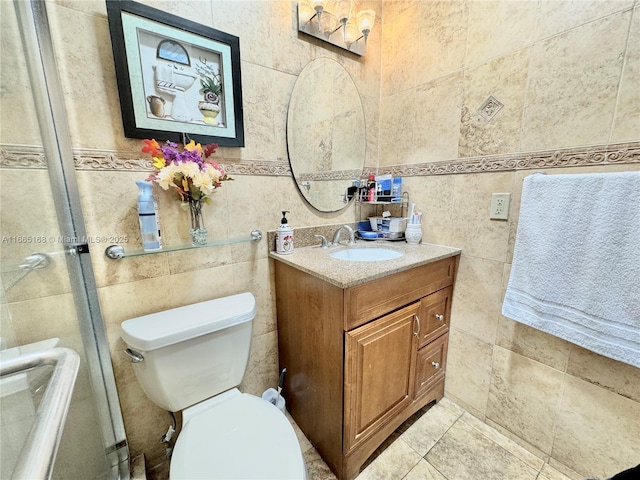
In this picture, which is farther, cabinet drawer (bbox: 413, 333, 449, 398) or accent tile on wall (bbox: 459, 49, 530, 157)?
cabinet drawer (bbox: 413, 333, 449, 398)

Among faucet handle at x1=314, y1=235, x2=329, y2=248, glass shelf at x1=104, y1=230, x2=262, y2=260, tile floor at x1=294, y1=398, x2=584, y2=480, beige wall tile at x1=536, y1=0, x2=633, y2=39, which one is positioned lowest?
tile floor at x1=294, y1=398, x2=584, y2=480

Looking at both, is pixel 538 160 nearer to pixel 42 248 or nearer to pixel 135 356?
pixel 135 356

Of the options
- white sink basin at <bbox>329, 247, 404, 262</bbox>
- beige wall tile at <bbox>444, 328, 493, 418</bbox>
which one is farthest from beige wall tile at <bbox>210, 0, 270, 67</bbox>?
beige wall tile at <bbox>444, 328, 493, 418</bbox>

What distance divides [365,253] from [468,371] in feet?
2.72

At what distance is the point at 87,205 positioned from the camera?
0.88 m

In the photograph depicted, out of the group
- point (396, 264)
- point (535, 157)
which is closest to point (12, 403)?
point (396, 264)

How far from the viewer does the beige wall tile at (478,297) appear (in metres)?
1.22

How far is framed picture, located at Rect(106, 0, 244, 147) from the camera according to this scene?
2.81ft

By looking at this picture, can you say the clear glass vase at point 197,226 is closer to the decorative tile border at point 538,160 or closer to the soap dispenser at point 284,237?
the soap dispenser at point 284,237

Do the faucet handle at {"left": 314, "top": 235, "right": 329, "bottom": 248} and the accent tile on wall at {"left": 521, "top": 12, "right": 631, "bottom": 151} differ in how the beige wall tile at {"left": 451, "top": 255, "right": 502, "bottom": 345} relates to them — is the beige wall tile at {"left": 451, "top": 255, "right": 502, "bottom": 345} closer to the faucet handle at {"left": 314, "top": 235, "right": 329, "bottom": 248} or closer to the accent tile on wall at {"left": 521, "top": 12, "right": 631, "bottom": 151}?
the accent tile on wall at {"left": 521, "top": 12, "right": 631, "bottom": 151}

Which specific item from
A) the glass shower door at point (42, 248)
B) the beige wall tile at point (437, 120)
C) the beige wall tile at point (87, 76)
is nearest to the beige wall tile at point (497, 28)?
the beige wall tile at point (437, 120)

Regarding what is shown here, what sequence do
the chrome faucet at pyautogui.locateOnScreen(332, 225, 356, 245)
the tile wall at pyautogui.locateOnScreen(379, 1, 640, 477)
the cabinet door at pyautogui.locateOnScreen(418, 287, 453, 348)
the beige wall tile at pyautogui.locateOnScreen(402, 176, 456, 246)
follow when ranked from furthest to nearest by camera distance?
1. the chrome faucet at pyautogui.locateOnScreen(332, 225, 356, 245)
2. the beige wall tile at pyautogui.locateOnScreen(402, 176, 456, 246)
3. the cabinet door at pyautogui.locateOnScreen(418, 287, 453, 348)
4. the tile wall at pyautogui.locateOnScreen(379, 1, 640, 477)

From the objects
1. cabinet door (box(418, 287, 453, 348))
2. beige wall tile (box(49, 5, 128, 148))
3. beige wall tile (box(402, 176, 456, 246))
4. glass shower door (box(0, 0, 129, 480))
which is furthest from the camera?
beige wall tile (box(402, 176, 456, 246))

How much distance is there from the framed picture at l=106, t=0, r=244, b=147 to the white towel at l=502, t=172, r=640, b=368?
1.25 metres
